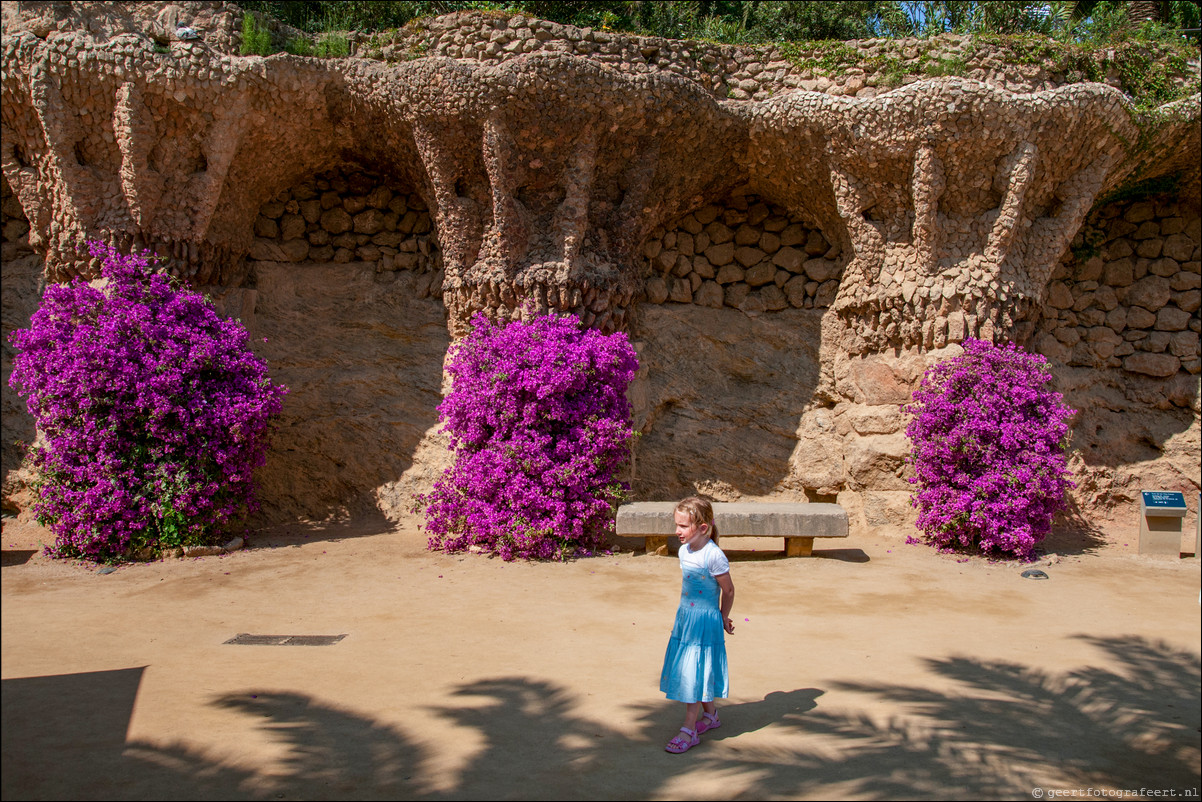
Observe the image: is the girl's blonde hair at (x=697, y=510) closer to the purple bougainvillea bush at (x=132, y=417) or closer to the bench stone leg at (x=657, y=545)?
the bench stone leg at (x=657, y=545)

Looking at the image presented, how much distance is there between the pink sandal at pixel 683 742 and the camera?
331 centimetres

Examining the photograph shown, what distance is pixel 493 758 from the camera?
325 centimetres

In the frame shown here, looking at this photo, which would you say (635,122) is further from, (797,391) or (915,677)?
(915,677)

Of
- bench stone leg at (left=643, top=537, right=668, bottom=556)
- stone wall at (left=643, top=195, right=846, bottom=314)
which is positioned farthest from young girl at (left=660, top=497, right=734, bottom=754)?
stone wall at (left=643, top=195, right=846, bottom=314)

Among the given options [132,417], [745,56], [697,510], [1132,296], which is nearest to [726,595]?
[697,510]

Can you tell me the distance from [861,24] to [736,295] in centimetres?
378

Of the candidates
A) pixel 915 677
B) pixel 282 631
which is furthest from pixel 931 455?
pixel 282 631

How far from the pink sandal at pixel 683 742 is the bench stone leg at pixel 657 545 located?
409cm

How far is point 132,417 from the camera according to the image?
7.26 metres

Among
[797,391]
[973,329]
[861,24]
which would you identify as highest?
[861,24]

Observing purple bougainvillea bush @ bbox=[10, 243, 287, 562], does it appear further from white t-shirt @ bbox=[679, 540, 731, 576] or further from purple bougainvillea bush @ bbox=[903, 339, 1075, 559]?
purple bougainvillea bush @ bbox=[903, 339, 1075, 559]

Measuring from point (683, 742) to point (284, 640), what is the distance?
2.56 m

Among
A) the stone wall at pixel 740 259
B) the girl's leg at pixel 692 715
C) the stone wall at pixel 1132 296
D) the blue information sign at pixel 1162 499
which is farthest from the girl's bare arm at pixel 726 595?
the stone wall at pixel 1132 296

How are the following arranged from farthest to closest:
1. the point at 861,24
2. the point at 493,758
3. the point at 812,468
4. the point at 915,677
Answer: the point at 861,24 → the point at 812,468 → the point at 915,677 → the point at 493,758
